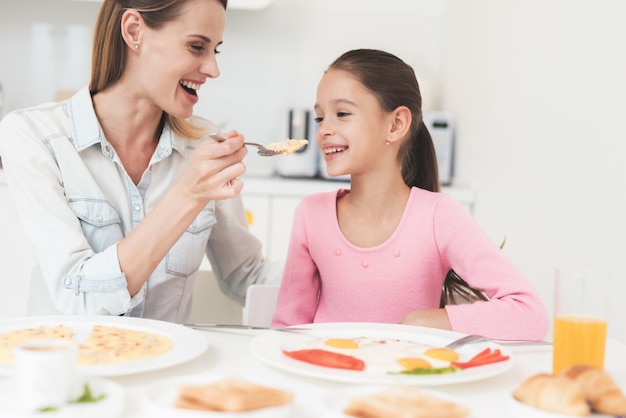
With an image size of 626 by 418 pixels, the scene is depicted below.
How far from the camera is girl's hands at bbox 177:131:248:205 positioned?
4.62 feet

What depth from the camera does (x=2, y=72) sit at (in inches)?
133

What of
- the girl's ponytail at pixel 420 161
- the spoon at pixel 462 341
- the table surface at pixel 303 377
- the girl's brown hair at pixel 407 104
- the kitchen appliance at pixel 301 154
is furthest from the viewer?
the kitchen appliance at pixel 301 154

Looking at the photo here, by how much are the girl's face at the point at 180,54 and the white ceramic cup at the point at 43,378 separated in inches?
39.4

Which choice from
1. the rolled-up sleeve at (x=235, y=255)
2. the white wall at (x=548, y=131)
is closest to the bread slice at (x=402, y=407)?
the rolled-up sleeve at (x=235, y=255)

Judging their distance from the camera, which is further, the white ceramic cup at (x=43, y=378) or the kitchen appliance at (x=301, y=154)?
the kitchen appliance at (x=301, y=154)

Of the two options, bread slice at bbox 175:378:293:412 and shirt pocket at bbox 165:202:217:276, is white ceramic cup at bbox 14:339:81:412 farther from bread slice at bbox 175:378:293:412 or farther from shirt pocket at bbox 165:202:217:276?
shirt pocket at bbox 165:202:217:276

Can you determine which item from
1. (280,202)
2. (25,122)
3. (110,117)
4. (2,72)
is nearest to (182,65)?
(110,117)

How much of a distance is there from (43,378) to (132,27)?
110 centimetres

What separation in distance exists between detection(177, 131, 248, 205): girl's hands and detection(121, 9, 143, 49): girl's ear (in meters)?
0.42

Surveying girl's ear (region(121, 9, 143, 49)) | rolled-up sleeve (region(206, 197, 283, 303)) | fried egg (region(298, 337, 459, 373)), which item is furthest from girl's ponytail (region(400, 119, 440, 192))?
fried egg (region(298, 337, 459, 373))

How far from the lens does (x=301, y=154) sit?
10.5 ft

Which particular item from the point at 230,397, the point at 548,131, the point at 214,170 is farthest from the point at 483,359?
the point at 548,131

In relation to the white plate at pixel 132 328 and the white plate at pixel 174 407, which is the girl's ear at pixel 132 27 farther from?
the white plate at pixel 174 407

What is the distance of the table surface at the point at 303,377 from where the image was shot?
85 centimetres
